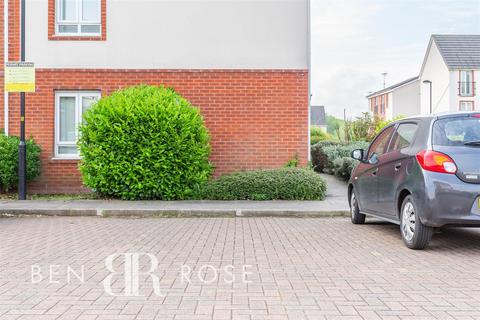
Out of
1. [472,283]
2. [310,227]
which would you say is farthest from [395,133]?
[472,283]

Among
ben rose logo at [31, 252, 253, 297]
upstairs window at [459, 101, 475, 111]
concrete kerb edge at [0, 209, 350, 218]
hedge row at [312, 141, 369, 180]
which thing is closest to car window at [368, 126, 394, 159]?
concrete kerb edge at [0, 209, 350, 218]

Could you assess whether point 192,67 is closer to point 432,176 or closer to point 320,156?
point 432,176

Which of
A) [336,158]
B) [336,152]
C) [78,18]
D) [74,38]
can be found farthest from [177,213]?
[336,152]

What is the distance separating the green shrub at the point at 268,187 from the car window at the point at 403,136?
4.96 metres

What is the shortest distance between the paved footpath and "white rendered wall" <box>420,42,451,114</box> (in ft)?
147

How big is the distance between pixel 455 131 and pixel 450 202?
0.97 meters

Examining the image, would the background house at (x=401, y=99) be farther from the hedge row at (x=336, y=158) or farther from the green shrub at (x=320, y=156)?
the hedge row at (x=336, y=158)

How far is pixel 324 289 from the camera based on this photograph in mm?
5039

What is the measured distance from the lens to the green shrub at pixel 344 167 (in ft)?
56.0

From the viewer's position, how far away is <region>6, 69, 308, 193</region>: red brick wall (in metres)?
14.6

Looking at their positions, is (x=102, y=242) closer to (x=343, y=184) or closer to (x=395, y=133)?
(x=395, y=133)

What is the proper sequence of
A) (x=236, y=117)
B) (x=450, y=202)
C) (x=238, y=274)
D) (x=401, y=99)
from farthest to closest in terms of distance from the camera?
(x=401, y=99) → (x=236, y=117) → (x=450, y=202) → (x=238, y=274)

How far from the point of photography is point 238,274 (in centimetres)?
565

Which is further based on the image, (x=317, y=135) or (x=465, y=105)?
(x=465, y=105)
